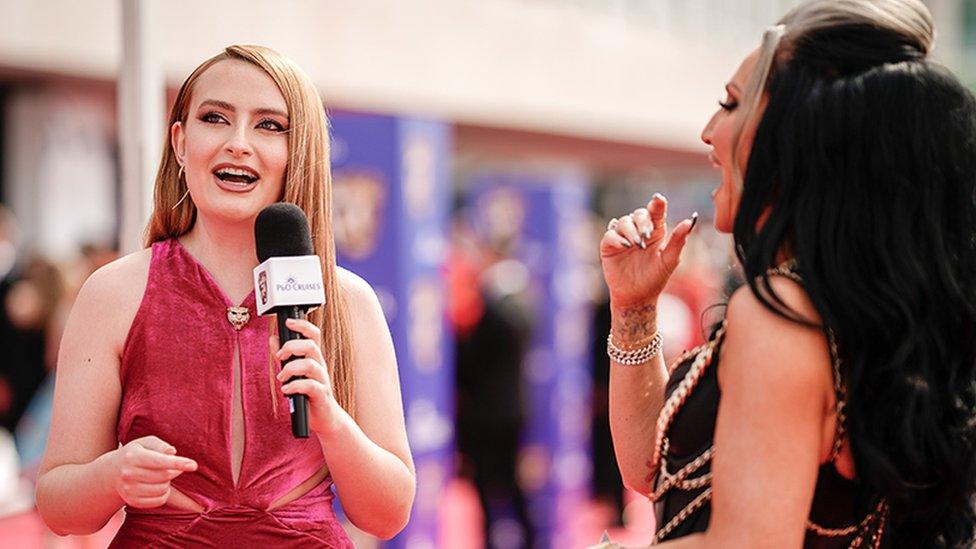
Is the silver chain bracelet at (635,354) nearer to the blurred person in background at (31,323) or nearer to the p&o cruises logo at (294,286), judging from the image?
the p&o cruises logo at (294,286)

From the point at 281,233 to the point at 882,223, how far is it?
897 millimetres

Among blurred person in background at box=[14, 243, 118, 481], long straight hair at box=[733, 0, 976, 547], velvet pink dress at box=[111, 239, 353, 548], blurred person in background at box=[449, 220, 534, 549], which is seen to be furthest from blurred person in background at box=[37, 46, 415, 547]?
blurred person in background at box=[449, 220, 534, 549]

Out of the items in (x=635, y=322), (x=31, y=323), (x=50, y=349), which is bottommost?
(x=50, y=349)

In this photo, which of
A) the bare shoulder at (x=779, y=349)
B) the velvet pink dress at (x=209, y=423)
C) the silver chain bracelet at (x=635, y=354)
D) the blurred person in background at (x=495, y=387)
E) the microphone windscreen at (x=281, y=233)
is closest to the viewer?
the bare shoulder at (x=779, y=349)

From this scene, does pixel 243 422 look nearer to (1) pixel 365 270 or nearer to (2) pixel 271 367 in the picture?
(2) pixel 271 367

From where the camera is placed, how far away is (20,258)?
8250 mm

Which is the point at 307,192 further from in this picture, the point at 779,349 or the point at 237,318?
the point at 779,349

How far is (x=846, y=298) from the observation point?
1.66 metres


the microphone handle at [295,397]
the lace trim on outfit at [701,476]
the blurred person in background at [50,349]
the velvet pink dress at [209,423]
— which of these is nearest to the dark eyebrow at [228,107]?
the velvet pink dress at [209,423]

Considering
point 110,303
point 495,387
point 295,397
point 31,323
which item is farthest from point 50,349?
point 295,397

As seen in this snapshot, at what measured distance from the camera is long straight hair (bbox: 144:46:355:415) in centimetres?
210

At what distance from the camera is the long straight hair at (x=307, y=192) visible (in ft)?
6.88

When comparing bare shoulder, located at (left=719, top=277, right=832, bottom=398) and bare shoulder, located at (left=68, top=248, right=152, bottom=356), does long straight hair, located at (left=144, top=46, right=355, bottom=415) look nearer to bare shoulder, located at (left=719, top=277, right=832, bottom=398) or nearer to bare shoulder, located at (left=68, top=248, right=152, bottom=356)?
bare shoulder, located at (left=68, top=248, right=152, bottom=356)

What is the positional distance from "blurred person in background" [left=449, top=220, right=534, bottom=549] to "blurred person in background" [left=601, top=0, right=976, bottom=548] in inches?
223
